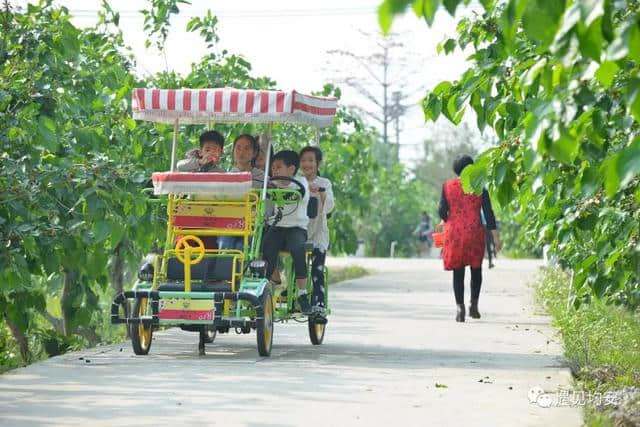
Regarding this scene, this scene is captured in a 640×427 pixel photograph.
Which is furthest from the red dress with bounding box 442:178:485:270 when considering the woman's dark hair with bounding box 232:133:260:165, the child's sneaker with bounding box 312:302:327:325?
the woman's dark hair with bounding box 232:133:260:165

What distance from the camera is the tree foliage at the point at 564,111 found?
4.26m

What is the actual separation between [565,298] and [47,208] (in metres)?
8.85

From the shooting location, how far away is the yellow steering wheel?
11094mm

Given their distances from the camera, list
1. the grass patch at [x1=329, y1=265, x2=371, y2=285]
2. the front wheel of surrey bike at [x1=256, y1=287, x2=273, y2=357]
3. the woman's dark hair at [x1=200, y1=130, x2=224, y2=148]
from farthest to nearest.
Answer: the grass patch at [x1=329, y1=265, x2=371, y2=285] < the woman's dark hair at [x1=200, y1=130, x2=224, y2=148] < the front wheel of surrey bike at [x1=256, y1=287, x2=273, y2=357]

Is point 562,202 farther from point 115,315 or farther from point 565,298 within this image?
point 565,298

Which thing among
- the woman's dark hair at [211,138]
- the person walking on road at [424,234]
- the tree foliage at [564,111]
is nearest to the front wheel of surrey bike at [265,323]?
the woman's dark hair at [211,138]

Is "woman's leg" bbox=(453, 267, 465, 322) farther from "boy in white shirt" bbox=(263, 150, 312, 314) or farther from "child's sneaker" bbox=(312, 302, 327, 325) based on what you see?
"boy in white shirt" bbox=(263, 150, 312, 314)

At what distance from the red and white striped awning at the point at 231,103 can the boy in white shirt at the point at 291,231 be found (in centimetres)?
68

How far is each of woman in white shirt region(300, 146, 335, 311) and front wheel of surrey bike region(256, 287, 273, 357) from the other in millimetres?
1194

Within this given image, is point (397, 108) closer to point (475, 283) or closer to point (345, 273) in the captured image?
point (345, 273)

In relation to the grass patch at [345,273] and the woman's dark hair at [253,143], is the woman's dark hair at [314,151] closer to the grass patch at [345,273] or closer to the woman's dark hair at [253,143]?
the woman's dark hair at [253,143]

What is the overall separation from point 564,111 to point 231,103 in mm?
6662

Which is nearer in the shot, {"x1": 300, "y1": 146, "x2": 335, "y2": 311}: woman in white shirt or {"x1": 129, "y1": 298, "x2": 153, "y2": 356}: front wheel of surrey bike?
{"x1": 129, "y1": 298, "x2": 153, "y2": 356}: front wheel of surrey bike

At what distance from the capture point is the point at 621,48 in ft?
13.6
